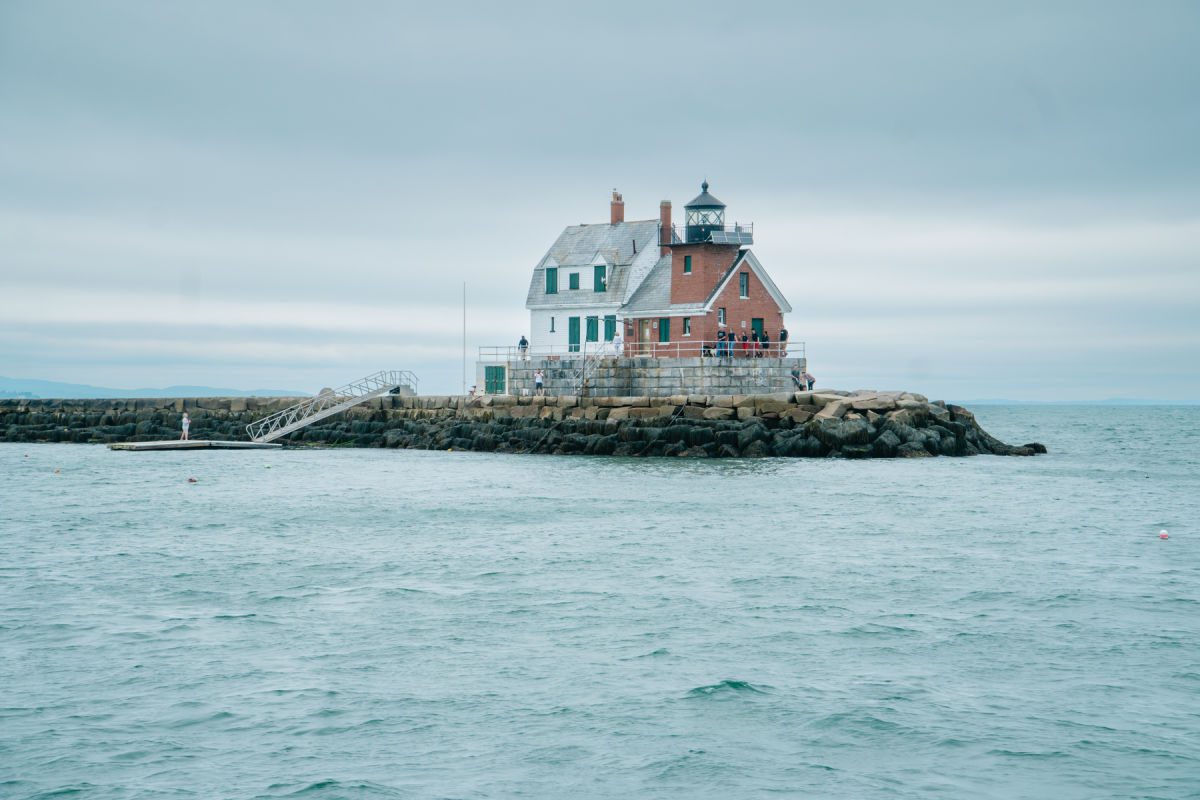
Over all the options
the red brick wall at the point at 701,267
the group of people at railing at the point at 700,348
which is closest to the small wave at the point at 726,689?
the group of people at railing at the point at 700,348

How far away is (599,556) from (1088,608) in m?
8.66

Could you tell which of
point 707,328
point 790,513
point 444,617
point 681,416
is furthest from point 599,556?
point 707,328

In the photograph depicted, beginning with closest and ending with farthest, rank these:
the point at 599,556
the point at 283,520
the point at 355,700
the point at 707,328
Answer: the point at 355,700 < the point at 599,556 < the point at 283,520 < the point at 707,328

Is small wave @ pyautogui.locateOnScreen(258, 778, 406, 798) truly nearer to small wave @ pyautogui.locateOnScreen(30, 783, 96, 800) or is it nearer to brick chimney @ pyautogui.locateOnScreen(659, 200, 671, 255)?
small wave @ pyautogui.locateOnScreen(30, 783, 96, 800)

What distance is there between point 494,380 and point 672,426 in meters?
15.1

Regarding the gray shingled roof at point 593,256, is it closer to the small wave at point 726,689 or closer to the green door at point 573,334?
the green door at point 573,334

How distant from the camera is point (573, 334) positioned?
5647 centimetres

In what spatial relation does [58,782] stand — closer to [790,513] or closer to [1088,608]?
[1088,608]

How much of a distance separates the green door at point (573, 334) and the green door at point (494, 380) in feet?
11.4

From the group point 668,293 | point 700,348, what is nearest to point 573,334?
point 668,293

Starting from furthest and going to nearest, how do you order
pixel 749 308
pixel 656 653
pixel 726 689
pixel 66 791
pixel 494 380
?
pixel 494 380, pixel 749 308, pixel 656 653, pixel 726 689, pixel 66 791

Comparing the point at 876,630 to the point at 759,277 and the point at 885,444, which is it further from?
the point at 759,277

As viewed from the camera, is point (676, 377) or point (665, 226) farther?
point (665, 226)

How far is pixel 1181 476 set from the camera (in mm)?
43344
